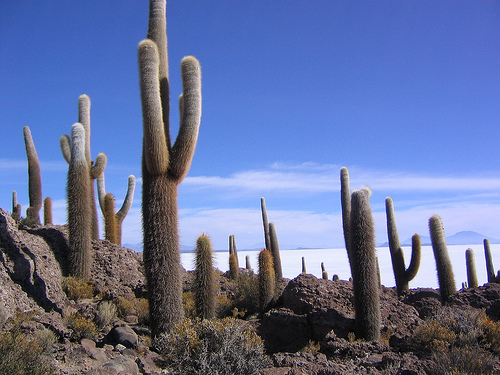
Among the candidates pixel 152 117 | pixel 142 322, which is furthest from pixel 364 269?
pixel 152 117

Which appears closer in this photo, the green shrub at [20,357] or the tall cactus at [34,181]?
the green shrub at [20,357]

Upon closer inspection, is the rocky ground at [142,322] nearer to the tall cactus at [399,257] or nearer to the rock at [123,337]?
the rock at [123,337]

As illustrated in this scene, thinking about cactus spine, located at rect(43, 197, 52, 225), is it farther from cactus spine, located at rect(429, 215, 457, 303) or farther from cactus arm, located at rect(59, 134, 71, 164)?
cactus spine, located at rect(429, 215, 457, 303)

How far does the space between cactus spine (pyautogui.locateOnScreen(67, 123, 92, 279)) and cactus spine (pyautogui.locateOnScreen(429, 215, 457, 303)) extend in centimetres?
1031

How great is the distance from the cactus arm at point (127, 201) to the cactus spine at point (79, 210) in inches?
200

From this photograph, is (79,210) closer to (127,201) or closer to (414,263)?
(127,201)

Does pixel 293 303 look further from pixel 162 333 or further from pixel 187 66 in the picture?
pixel 187 66

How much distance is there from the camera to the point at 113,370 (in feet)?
20.9

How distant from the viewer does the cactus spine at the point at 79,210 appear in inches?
482

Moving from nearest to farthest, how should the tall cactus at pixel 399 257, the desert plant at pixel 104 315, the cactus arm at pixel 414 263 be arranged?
the desert plant at pixel 104 315 < the cactus arm at pixel 414 263 < the tall cactus at pixel 399 257

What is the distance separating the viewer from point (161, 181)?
8875 mm

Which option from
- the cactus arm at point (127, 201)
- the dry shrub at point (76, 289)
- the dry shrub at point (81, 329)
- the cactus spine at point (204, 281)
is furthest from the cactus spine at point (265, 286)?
the cactus arm at point (127, 201)

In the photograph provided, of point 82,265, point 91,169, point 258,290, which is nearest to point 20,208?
point 91,169

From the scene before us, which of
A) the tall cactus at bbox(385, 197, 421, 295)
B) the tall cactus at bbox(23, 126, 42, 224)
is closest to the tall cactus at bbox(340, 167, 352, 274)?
the tall cactus at bbox(385, 197, 421, 295)
